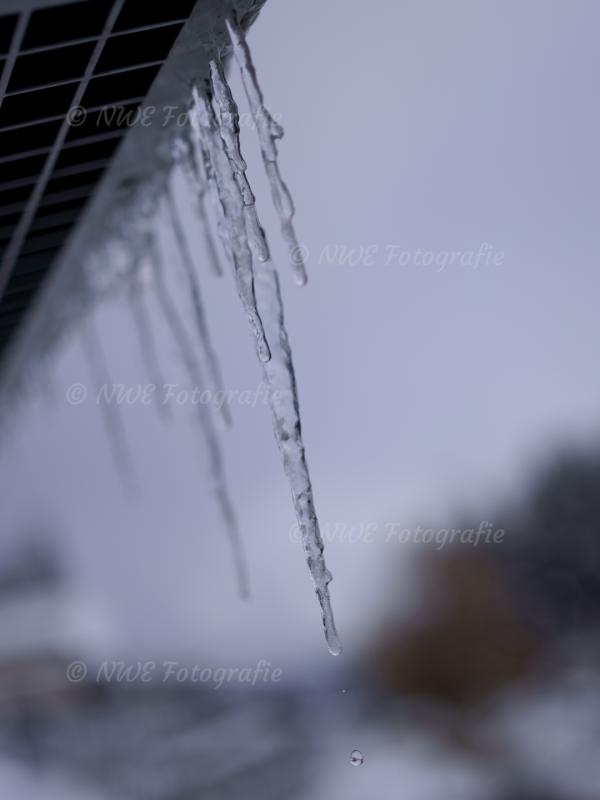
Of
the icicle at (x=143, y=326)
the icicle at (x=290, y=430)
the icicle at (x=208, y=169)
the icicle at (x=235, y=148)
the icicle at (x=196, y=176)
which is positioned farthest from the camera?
the icicle at (x=143, y=326)

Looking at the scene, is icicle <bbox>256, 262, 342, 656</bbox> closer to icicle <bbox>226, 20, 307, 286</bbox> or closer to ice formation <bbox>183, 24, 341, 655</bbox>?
ice formation <bbox>183, 24, 341, 655</bbox>

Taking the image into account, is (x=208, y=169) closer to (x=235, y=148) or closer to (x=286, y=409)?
(x=235, y=148)

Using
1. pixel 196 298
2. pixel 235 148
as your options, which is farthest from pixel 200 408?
pixel 235 148

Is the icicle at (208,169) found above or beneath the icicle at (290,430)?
above

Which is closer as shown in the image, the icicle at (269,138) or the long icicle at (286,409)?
the icicle at (269,138)

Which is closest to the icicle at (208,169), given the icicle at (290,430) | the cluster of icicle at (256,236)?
the cluster of icicle at (256,236)

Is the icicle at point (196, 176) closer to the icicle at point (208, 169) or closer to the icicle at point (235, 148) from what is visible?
the icicle at point (208, 169)

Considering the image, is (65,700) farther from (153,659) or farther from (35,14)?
(35,14)

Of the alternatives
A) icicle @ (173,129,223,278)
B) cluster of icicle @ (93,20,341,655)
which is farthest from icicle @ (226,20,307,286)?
icicle @ (173,129,223,278)
